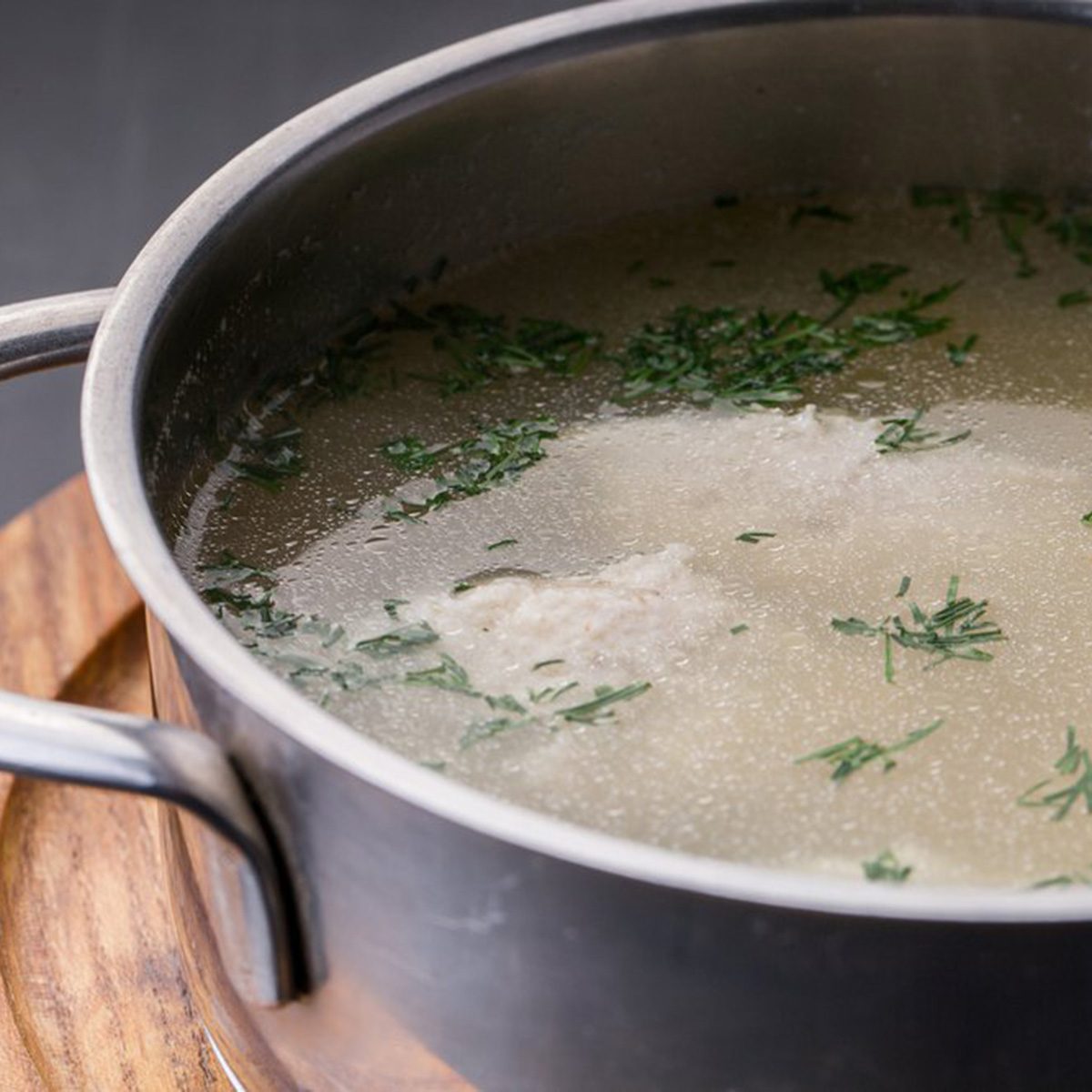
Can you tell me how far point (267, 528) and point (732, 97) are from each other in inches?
29.6

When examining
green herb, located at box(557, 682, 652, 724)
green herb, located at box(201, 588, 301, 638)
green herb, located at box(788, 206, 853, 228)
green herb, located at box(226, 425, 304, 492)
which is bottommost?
green herb, located at box(557, 682, 652, 724)

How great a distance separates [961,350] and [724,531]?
0.40m

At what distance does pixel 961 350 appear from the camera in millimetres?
1787

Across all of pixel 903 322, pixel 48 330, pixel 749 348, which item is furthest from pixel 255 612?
pixel 903 322

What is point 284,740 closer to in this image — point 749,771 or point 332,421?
point 749,771

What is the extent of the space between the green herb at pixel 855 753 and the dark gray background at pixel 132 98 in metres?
1.89

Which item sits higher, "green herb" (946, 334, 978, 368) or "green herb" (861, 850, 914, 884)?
"green herb" (946, 334, 978, 368)

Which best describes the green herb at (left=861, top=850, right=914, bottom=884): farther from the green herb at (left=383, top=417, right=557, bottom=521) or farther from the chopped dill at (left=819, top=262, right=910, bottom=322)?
the chopped dill at (left=819, top=262, right=910, bottom=322)

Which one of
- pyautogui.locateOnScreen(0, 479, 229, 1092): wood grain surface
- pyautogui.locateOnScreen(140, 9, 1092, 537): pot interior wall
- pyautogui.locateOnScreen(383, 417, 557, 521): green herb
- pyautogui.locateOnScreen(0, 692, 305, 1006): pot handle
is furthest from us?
pyautogui.locateOnScreen(140, 9, 1092, 537): pot interior wall

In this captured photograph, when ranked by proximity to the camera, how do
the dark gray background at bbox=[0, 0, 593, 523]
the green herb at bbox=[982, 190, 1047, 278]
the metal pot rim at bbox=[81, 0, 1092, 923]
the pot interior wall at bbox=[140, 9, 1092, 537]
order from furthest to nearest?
the dark gray background at bbox=[0, 0, 593, 523], the green herb at bbox=[982, 190, 1047, 278], the pot interior wall at bbox=[140, 9, 1092, 537], the metal pot rim at bbox=[81, 0, 1092, 923]

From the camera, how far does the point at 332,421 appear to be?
66.0 inches

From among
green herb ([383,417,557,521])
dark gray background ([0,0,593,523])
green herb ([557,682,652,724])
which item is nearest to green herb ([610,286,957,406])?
green herb ([383,417,557,521])

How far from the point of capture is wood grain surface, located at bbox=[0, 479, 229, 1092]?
1.41 m

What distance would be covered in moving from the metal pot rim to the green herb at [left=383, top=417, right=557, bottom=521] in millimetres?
270
